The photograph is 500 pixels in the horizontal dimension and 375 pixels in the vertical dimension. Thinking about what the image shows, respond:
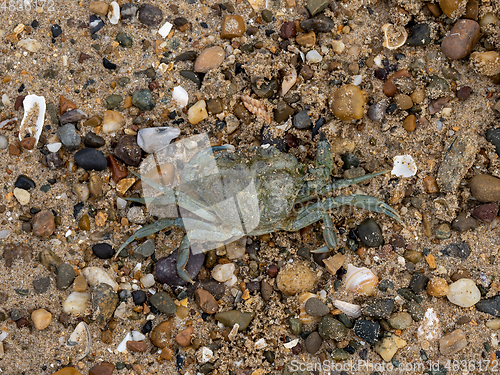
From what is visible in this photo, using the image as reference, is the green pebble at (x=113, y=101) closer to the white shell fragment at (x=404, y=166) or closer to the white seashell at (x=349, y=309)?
the white shell fragment at (x=404, y=166)

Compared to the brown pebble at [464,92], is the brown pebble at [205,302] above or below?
below

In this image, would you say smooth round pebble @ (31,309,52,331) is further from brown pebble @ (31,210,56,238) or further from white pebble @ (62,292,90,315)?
brown pebble @ (31,210,56,238)

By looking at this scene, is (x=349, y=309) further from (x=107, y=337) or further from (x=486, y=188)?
(x=107, y=337)

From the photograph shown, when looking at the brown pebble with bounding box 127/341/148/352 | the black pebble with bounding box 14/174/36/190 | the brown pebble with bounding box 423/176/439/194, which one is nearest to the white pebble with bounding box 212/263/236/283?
the brown pebble with bounding box 127/341/148/352

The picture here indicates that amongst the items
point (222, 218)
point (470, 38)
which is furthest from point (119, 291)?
point (470, 38)

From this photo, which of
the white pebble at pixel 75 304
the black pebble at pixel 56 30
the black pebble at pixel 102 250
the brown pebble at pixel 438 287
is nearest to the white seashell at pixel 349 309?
the brown pebble at pixel 438 287

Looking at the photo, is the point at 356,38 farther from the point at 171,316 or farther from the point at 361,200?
the point at 171,316
